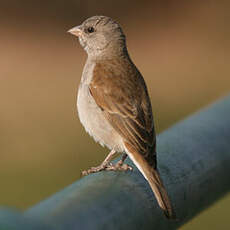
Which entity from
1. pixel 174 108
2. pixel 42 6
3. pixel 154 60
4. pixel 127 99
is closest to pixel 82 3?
pixel 42 6

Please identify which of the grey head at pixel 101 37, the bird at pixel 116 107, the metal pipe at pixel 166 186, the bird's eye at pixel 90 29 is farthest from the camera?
the bird's eye at pixel 90 29

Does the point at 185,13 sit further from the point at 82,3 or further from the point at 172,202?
the point at 172,202

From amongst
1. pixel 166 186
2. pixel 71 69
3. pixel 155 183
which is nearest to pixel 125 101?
pixel 155 183

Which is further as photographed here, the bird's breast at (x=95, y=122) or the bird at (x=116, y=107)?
the bird's breast at (x=95, y=122)

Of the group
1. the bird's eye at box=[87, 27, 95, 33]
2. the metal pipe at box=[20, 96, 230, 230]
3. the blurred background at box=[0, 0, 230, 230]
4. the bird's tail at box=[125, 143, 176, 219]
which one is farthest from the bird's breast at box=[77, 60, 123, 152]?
the blurred background at box=[0, 0, 230, 230]

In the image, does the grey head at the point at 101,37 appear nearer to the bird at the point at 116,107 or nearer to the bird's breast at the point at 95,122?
the bird at the point at 116,107

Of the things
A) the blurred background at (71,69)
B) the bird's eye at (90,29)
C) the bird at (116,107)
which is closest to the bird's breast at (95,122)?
the bird at (116,107)

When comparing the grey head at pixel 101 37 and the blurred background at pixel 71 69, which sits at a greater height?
the grey head at pixel 101 37

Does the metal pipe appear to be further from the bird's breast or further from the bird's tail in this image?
the bird's breast
